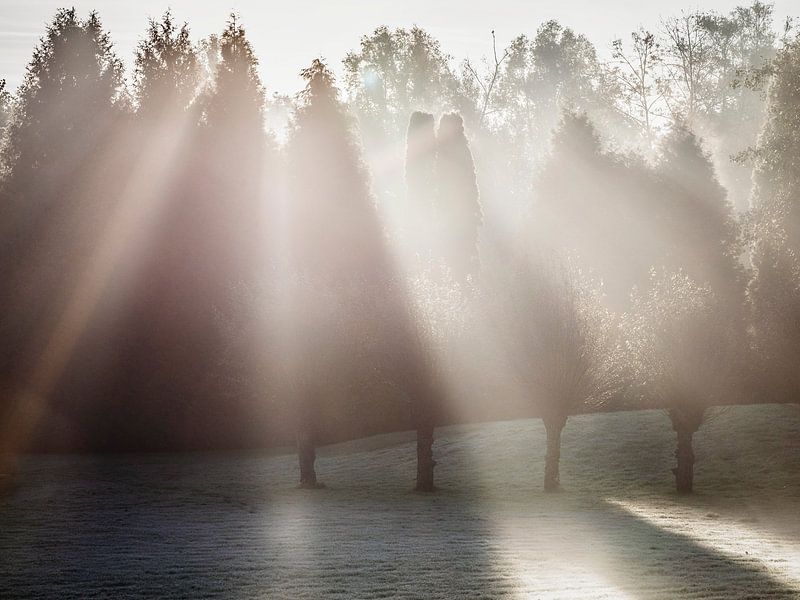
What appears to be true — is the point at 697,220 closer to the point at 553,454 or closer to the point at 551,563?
the point at 553,454

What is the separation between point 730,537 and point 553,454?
371 inches

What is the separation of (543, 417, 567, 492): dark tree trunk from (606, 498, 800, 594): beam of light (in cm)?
238

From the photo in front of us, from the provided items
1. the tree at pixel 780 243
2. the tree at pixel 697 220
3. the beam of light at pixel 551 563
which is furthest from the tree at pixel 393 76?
the beam of light at pixel 551 563

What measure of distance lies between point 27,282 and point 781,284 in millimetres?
26520

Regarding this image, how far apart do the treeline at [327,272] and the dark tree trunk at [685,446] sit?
2.7 inches

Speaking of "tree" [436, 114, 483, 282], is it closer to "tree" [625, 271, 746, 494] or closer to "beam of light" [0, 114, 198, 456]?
"beam of light" [0, 114, 198, 456]

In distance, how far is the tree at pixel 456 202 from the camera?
40.2 meters

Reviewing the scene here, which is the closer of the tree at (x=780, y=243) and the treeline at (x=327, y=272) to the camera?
the treeline at (x=327, y=272)

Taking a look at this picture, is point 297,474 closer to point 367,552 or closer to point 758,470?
point 758,470

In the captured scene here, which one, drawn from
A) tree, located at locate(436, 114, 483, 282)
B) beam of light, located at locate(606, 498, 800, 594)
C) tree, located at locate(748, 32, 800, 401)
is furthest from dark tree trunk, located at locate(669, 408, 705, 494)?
tree, located at locate(436, 114, 483, 282)

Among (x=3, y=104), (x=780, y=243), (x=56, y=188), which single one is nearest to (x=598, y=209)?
(x=780, y=243)

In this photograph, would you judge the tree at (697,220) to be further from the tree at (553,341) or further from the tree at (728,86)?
the tree at (728,86)

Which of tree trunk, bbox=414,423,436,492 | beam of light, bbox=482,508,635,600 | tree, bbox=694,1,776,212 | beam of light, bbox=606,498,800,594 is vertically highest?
tree, bbox=694,1,776,212

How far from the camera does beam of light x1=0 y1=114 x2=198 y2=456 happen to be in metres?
33.2
